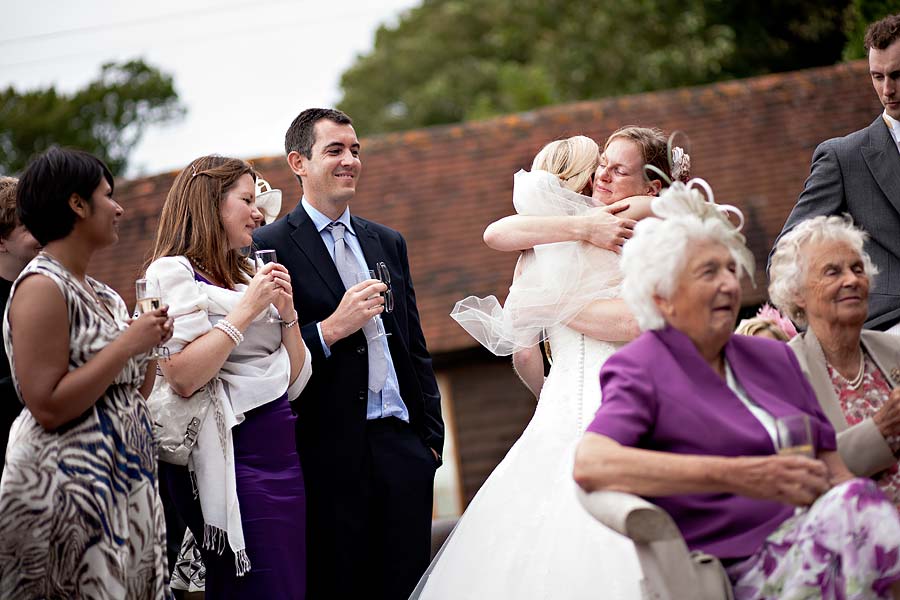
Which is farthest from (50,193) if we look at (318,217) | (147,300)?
(318,217)

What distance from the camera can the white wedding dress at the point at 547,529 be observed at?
3.95 metres

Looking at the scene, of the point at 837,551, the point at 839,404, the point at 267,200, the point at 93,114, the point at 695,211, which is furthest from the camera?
the point at 93,114

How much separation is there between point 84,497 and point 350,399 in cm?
144

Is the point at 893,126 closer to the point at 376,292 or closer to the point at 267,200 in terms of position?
the point at 376,292

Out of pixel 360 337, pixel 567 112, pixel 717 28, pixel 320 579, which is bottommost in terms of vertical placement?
pixel 320 579

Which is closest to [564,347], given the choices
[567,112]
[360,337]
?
[360,337]

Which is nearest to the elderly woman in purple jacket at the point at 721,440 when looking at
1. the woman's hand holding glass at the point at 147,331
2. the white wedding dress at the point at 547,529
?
the white wedding dress at the point at 547,529

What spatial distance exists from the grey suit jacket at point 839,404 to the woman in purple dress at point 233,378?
1.91 m

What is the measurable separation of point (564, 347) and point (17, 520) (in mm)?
2145

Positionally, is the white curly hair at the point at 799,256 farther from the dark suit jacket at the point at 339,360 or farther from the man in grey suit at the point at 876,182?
the dark suit jacket at the point at 339,360

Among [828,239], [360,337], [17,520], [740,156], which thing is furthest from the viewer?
[740,156]

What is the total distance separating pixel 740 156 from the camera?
1475 centimetres

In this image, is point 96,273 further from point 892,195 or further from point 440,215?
point 892,195

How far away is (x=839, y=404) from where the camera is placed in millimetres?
3668
